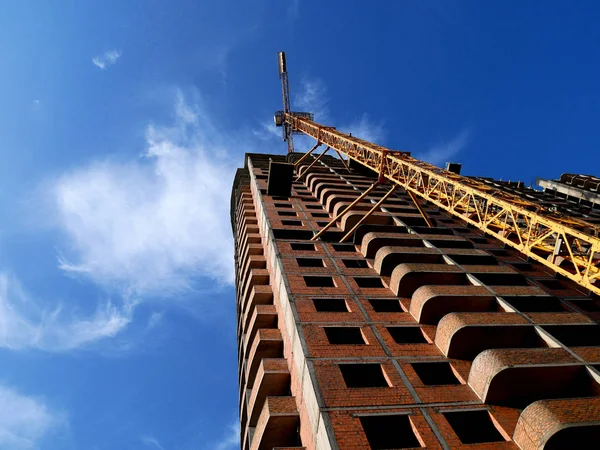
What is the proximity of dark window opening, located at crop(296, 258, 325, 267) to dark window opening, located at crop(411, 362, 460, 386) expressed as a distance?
9603 mm

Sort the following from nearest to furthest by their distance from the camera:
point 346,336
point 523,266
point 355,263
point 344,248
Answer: point 346,336 → point 355,263 → point 344,248 → point 523,266

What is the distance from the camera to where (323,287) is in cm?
2152

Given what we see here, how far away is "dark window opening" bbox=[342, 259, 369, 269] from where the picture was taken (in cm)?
2490

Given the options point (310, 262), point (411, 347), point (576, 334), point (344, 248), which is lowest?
point (576, 334)

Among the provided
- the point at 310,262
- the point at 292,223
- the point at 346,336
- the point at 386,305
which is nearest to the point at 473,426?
the point at 346,336

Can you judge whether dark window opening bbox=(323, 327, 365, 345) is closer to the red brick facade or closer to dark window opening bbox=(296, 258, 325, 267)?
the red brick facade

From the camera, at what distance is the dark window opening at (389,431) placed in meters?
13.3

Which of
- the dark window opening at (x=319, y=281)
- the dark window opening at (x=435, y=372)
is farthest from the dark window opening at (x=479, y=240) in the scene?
the dark window opening at (x=435, y=372)

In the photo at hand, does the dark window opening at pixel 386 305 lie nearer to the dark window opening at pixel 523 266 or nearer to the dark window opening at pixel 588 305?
the dark window opening at pixel 588 305

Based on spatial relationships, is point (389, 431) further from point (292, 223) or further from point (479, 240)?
point (479, 240)

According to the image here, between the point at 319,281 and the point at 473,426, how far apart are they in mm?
10565

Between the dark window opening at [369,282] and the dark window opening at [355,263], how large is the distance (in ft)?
5.51

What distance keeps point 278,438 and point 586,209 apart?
45.9 metres

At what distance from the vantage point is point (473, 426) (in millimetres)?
14039
